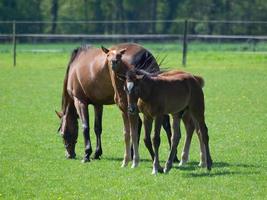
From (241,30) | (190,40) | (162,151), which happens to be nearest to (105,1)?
(241,30)

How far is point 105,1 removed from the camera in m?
71.2

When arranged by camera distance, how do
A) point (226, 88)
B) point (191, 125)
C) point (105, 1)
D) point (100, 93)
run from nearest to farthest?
point (191, 125) < point (100, 93) < point (226, 88) < point (105, 1)

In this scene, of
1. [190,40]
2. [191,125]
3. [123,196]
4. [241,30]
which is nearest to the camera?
[123,196]

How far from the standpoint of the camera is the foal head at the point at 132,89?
9.93 meters

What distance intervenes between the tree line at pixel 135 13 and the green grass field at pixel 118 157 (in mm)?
39082

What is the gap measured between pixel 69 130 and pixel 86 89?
802 mm

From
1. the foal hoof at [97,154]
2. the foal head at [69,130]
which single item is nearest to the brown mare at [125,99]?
the foal hoof at [97,154]

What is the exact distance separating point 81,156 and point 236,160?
2.57 metres

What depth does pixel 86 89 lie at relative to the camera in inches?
481

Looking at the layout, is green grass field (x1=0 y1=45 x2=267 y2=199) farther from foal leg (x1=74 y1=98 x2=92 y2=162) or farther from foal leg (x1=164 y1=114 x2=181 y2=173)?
foal leg (x1=74 y1=98 x2=92 y2=162)

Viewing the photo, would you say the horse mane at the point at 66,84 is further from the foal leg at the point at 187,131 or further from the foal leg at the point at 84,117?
the foal leg at the point at 187,131

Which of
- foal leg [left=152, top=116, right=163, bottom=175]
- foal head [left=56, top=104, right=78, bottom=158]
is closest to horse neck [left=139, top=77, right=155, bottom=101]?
foal leg [left=152, top=116, right=163, bottom=175]

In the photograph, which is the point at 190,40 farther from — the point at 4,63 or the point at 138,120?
the point at 138,120

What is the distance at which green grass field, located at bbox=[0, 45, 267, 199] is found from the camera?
9.12m
